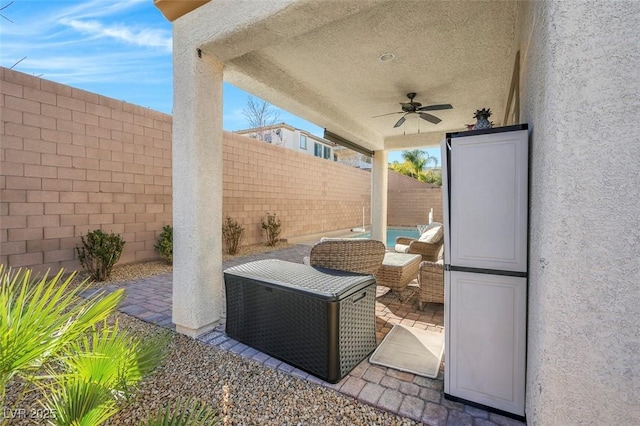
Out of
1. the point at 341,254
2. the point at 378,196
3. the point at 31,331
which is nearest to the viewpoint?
the point at 31,331

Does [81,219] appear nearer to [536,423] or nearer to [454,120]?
[536,423]

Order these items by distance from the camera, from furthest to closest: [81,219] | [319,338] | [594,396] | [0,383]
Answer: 1. [81,219]
2. [319,338]
3. [594,396]
4. [0,383]

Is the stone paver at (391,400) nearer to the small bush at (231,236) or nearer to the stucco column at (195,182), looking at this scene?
the stucco column at (195,182)

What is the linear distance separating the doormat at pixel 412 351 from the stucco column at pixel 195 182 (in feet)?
6.15

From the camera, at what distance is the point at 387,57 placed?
3932 millimetres

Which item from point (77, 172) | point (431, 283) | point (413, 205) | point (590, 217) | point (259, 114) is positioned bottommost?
point (431, 283)

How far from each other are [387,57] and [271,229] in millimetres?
6837

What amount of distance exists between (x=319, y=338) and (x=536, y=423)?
4.62 feet

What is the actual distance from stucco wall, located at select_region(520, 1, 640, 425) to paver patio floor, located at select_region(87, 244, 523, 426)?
0.64 metres

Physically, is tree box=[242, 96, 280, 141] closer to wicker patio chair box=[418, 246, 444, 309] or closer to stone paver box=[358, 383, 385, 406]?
wicker patio chair box=[418, 246, 444, 309]

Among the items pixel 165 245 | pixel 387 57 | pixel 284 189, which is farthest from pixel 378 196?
pixel 165 245

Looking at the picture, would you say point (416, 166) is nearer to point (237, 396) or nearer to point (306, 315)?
point (306, 315)

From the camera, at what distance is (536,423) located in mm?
1521

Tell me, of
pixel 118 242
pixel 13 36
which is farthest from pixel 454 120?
pixel 13 36
